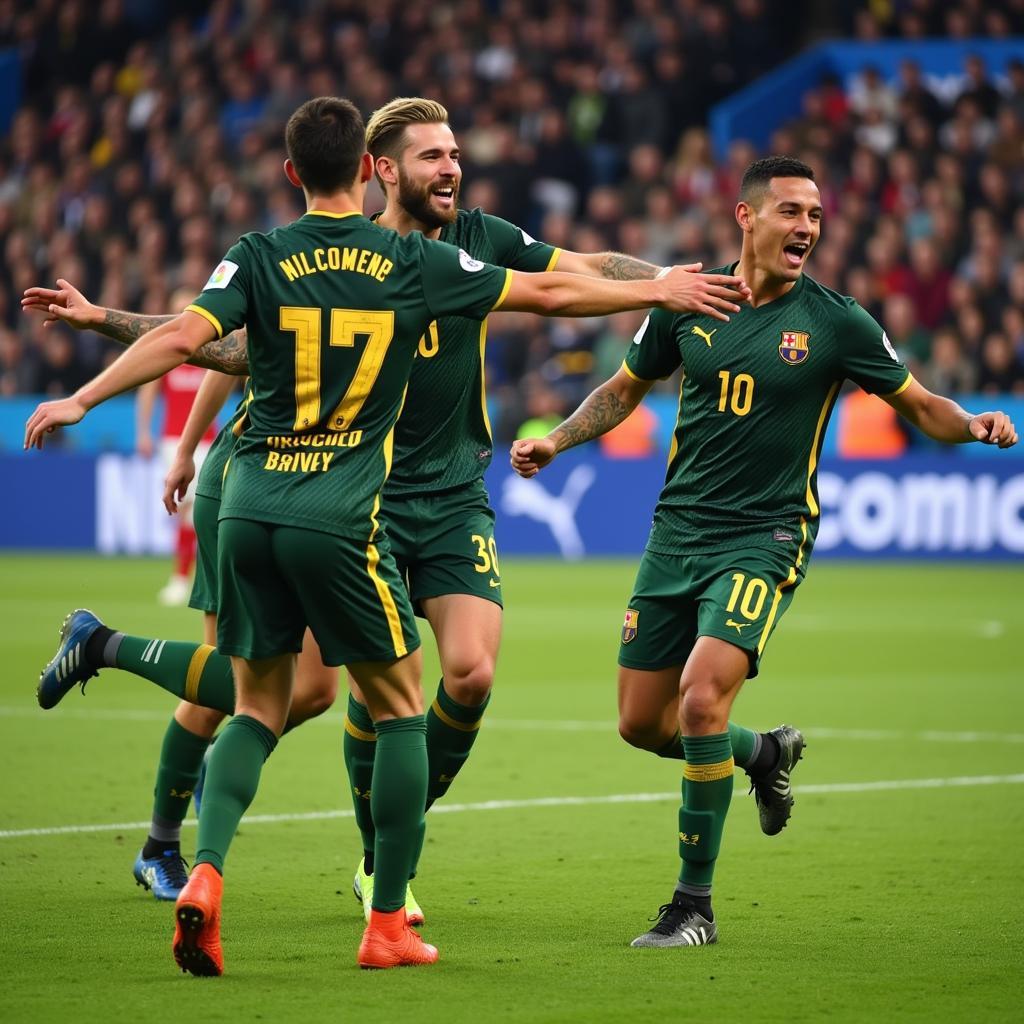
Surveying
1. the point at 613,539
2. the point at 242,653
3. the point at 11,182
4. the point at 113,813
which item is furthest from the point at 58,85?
the point at 242,653

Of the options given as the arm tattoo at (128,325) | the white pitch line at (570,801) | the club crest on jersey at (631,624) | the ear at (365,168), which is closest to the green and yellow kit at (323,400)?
the ear at (365,168)

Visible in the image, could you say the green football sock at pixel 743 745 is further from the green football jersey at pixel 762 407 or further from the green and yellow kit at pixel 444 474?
the green and yellow kit at pixel 444 474

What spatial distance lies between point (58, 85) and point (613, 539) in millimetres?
13010

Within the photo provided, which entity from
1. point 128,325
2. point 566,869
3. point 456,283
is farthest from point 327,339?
point 566,869

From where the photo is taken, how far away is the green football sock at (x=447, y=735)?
6.17 metres

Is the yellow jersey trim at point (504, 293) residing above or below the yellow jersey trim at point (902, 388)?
above

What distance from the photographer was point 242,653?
5.23 metres

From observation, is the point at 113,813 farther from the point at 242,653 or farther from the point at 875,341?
the point at 875,341

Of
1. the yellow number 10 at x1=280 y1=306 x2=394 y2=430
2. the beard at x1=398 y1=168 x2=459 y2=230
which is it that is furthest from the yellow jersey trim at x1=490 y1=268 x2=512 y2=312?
the beard at x1=398 y1=168 x2=459 y2=230

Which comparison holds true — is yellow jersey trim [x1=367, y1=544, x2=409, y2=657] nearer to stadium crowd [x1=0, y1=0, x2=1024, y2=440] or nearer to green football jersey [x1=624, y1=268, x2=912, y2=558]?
green football jersey [x1=624, y1=268, x2=912, y2=558]

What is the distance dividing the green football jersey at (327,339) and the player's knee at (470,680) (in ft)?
3.21

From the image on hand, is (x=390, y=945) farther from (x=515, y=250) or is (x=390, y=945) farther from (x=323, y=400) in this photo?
(x=515, y=250)

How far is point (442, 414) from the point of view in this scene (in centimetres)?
632

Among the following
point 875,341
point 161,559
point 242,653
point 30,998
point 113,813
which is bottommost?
point 161,559
